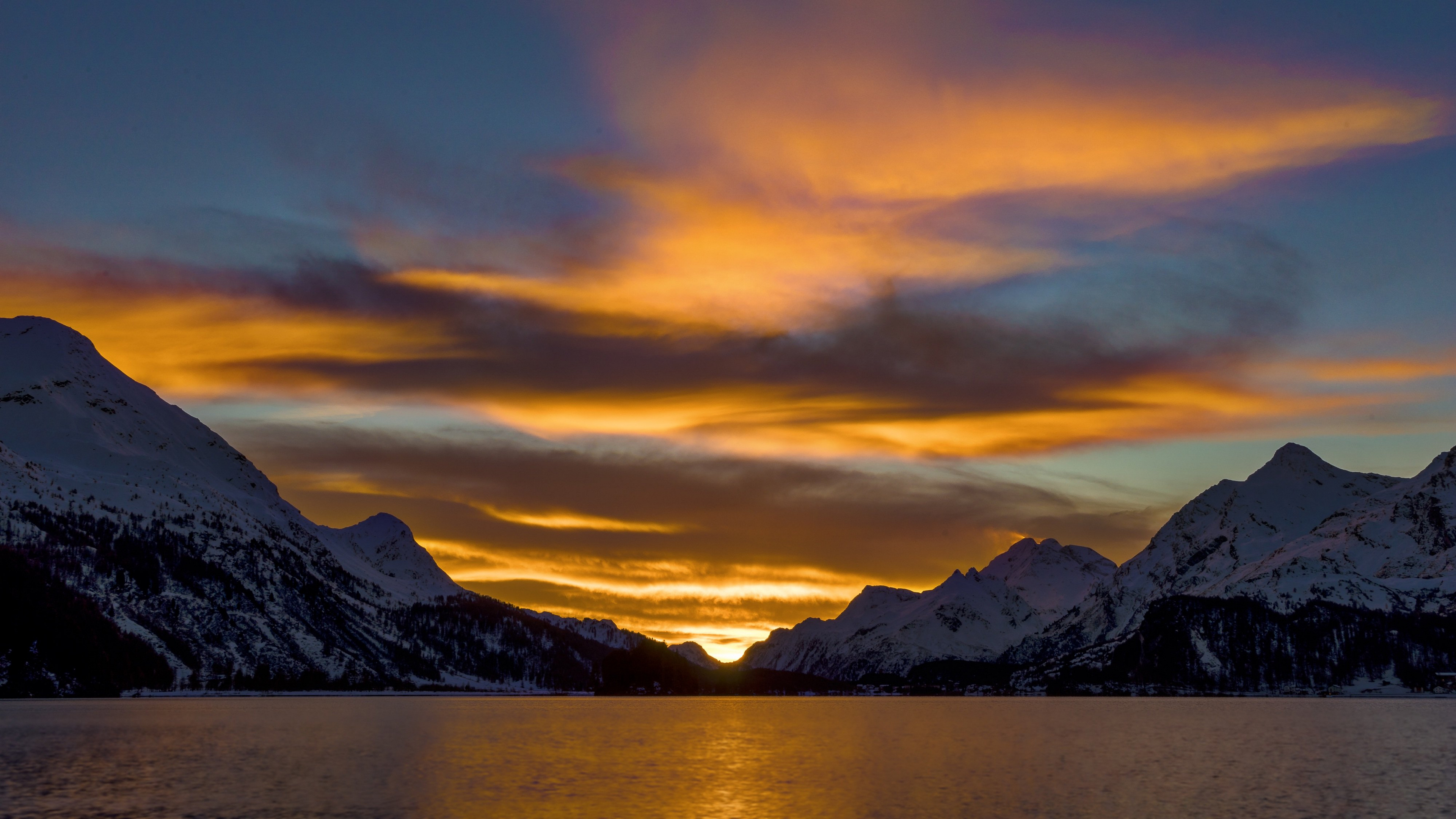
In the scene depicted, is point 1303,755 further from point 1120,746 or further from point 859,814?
point 859,814

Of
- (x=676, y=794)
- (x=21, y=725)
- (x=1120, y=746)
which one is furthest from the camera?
(x=21, y=725)

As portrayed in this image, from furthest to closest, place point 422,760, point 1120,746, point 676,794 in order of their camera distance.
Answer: point 1120,746 < point 422,760 < point 676,794

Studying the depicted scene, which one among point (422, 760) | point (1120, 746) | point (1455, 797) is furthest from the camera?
point (1120, 746)

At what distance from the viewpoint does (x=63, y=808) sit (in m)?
78.4

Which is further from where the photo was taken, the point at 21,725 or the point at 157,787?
the point at 21,725

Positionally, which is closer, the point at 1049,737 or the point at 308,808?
the point at 308,808

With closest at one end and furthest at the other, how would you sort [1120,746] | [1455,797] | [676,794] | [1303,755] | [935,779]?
[1455,797], [676,794], [935,779], [1303,755], [1120,746]

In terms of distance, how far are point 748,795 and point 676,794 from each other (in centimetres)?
618

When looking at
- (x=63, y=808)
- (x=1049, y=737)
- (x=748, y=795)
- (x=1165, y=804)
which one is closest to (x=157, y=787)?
(x=63, y=808)

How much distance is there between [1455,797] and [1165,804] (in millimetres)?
24326

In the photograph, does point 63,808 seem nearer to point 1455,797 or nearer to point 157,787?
point 157,787

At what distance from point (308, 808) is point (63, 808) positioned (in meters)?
15.8

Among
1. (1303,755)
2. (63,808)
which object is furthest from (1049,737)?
(63,808)

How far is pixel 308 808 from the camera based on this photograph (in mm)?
82812
